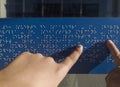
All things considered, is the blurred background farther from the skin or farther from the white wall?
the skin

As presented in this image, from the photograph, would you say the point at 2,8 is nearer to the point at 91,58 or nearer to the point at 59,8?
the point at 59,8

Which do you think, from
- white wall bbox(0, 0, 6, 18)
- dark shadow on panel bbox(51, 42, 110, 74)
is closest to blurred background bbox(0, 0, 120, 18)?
A: white wall bbox(0, 0, 6, 18)

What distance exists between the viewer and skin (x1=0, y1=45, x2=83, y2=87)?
588 millimetres

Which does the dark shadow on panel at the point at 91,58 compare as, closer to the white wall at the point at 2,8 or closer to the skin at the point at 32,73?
the skin at the point at 32,73

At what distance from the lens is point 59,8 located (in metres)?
10.4

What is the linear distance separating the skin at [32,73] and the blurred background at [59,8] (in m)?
9.50

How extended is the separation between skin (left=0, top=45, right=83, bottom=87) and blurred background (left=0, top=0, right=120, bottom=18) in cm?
950

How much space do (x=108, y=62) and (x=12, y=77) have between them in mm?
1338

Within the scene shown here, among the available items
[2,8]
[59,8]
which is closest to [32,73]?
[2,8]

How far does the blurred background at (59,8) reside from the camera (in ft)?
33.3

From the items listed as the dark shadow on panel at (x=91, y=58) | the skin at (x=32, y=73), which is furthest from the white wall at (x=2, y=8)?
the skin at (x=32, y=73)

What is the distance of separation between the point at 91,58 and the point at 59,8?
28.5ft

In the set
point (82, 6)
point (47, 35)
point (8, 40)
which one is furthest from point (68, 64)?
point (82, 6)

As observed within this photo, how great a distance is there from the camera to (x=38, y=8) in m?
10.4
